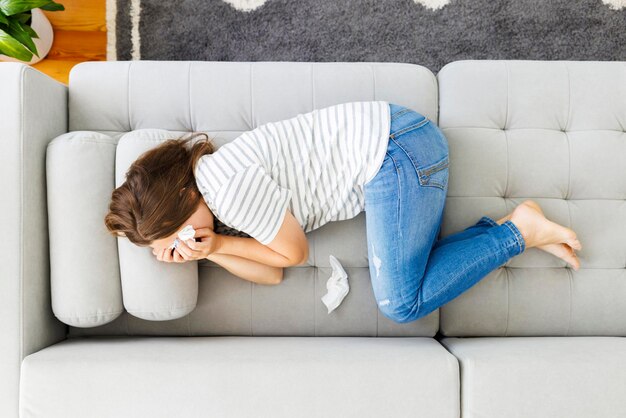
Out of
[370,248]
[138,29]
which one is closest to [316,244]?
[370,248]

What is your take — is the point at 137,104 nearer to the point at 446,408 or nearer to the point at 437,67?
the point at 437,67

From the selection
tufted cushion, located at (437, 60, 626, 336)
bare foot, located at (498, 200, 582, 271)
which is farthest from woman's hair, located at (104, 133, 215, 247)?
bare foot, located at (498, 200, 582, 271)

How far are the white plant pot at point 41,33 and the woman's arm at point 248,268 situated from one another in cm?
100

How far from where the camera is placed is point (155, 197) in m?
1.01

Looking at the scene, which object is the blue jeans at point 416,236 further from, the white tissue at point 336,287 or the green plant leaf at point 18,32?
the green plant leaf at point 18,32

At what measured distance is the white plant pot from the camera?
155 cm

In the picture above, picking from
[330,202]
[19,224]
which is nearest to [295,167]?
[330,202]

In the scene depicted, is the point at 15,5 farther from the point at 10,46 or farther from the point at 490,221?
the point at 490,221

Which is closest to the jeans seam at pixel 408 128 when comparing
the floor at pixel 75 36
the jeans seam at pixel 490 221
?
the jeans seam at pixel 490 221

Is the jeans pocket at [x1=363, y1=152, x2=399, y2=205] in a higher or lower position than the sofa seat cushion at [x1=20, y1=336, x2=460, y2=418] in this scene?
higher

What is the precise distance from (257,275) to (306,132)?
1.25 feet

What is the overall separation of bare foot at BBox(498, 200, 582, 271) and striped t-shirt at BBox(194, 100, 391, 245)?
402mm

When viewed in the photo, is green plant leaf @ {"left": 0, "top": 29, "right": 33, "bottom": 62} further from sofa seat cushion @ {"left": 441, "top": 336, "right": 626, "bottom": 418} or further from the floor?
sofa seat cushion @ {"left": 441, "top": 336, "right": 626, "bottom": 418}

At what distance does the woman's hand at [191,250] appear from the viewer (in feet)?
3.56
